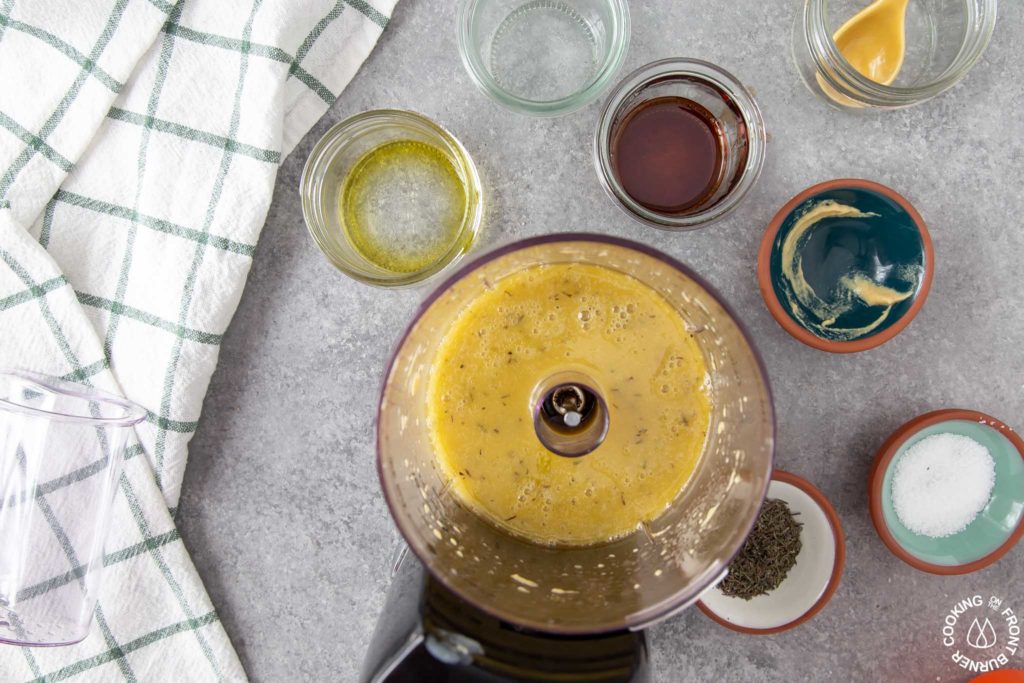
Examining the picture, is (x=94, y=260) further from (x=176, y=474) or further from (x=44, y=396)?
(x=176, y=474)

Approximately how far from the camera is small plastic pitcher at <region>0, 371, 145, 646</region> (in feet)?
3.00

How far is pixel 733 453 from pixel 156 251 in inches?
28.3

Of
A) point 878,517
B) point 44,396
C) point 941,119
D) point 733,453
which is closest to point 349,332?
point 44,396

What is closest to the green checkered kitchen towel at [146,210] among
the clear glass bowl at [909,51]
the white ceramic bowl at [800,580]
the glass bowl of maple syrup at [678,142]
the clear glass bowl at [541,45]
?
the clear glass bowl at [541,45]

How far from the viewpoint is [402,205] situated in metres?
0.99

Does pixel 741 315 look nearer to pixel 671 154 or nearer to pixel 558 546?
pixel 671 154

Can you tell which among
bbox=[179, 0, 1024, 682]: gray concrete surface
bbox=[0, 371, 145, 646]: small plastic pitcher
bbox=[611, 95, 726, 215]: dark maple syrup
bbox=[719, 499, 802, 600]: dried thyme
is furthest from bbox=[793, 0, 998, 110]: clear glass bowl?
bbox=[0, 371, 145, 646]: small plastic pitcher

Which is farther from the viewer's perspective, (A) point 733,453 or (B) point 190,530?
(B) point 190,530

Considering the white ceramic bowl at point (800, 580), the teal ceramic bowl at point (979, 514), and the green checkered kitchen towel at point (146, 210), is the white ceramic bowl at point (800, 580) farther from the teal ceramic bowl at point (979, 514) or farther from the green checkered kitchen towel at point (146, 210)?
the green checkered kitchen towel at point (146, 210)

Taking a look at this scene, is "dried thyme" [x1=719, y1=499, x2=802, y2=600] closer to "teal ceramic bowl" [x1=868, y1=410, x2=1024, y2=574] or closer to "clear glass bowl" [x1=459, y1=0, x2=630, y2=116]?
"teal ceramic bowl" [x1=868, y1=410, x2=1024, y2=574]

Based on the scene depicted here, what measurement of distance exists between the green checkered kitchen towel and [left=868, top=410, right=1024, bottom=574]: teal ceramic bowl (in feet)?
2.69

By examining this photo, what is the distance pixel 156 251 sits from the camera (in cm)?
95

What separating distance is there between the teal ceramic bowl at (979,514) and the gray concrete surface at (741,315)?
0.05 meters

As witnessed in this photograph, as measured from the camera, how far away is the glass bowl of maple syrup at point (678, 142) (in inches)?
36.4
